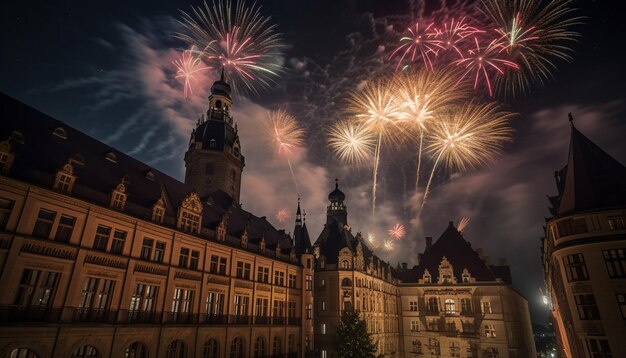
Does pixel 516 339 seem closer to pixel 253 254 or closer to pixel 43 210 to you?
pixel 253 254

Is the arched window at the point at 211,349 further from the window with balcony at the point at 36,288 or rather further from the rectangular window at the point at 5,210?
the rectangular window at the point at 5,210

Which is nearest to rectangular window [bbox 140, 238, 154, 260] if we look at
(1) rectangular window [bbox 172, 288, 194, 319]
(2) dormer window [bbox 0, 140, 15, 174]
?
(1) rectangular window [bbox 172, 288, 194, 319]

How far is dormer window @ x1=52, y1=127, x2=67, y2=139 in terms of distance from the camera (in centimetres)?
2612

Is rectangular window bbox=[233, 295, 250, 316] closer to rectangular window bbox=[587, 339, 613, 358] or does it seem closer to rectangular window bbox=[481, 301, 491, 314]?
rectangular window bbox=[587, 339, 613, 358]

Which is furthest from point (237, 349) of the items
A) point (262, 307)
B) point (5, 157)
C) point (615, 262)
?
point (615, 262)

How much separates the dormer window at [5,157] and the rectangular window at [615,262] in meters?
40.3

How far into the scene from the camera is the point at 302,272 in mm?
47062

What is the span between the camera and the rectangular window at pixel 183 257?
29559 millimetres

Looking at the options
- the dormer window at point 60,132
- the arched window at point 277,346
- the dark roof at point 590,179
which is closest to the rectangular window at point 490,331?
the dark roof at point 590,179

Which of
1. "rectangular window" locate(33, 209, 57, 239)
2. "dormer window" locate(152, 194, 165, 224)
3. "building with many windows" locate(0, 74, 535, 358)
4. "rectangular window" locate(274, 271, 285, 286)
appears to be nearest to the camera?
"building with many windows" locate(0, 74, 535, 358)

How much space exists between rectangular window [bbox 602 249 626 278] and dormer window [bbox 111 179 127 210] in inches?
1435

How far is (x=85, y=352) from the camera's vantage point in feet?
70.7

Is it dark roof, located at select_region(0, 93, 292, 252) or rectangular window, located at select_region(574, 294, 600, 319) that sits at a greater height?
dark roof, located at select_region(0, 93, 292, 252)

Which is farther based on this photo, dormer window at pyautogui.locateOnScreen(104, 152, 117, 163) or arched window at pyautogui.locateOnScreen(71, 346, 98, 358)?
dormer window at pyautogui.locateOnScreen(104, 152, 117, 163)
